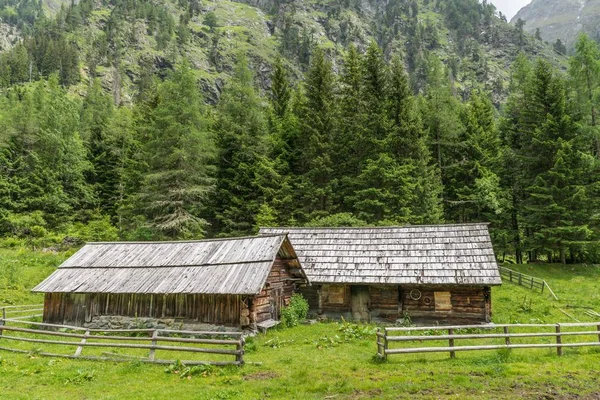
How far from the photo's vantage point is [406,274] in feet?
71.5

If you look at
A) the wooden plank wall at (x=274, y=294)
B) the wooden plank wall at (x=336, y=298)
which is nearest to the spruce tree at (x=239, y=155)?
the wooden plank wall at (x=274, y=294)

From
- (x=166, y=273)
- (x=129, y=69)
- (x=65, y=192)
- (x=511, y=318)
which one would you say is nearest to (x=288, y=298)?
(x=166, y=273)

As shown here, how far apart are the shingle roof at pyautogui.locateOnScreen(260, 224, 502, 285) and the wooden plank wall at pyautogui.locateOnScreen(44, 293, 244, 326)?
230 inches

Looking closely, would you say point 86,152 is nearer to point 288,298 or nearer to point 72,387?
point 288,298

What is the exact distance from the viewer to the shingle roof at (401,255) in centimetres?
2116

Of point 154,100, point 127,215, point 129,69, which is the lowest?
point 127,215

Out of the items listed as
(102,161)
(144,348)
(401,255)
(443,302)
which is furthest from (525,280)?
(102,161)

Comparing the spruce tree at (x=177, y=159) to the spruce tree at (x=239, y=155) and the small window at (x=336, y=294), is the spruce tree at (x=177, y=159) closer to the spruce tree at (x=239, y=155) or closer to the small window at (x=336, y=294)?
the spruce tree at (x=239, y=155)

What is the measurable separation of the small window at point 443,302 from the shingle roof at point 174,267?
27.3 ft

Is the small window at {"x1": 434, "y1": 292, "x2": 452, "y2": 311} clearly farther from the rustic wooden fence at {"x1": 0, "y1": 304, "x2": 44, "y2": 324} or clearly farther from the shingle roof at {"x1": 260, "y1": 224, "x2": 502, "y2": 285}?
the rustic wooden fence at {"x1": 0, "y1": 304, "x2": 44, "y2": 324}

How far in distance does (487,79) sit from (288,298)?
139042mm

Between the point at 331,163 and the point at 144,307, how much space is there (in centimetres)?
2417

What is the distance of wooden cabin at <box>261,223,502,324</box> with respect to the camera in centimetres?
2095

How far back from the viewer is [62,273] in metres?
22.5
